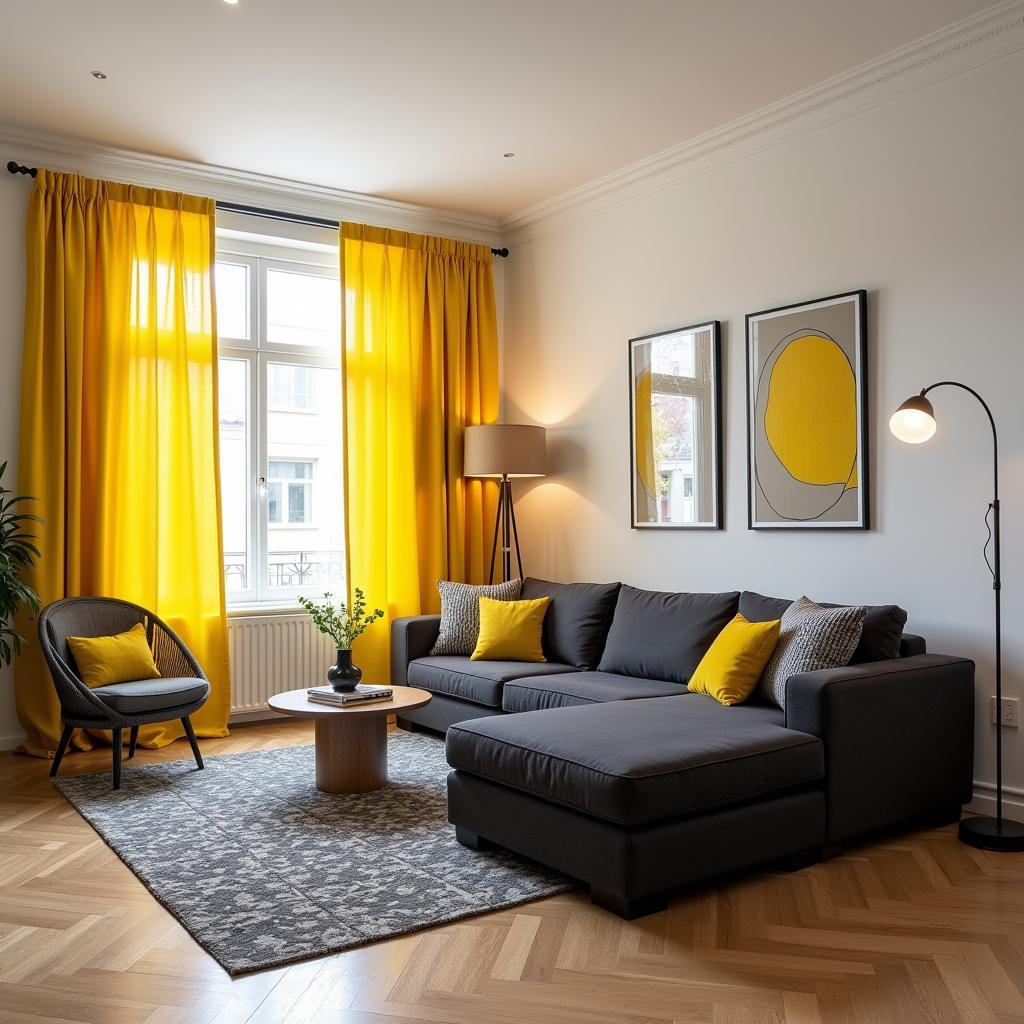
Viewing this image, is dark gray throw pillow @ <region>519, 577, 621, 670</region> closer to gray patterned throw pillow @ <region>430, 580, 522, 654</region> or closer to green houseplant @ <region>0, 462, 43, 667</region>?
gray patterned throw pillow @ <region>430, 580, 522, 654</region>

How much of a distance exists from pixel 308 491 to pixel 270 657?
102 cm

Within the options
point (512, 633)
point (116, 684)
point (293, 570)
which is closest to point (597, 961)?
point (512, 633)

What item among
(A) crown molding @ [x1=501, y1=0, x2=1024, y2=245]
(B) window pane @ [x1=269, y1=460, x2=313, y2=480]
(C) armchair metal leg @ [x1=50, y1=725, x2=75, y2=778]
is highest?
(A) crown molding @ [x1=501, y1=0, x2=1024, y2=245]

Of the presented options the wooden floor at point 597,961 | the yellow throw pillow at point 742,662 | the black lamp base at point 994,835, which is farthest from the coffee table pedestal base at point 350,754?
the black lamp base at point 994,835

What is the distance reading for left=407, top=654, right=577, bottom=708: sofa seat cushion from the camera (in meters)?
4.73

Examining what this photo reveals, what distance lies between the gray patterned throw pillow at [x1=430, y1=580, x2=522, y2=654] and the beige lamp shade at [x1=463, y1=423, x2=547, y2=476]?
68 cm

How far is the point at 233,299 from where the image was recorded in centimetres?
580

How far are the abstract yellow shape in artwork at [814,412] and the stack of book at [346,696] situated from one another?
6.86 ft

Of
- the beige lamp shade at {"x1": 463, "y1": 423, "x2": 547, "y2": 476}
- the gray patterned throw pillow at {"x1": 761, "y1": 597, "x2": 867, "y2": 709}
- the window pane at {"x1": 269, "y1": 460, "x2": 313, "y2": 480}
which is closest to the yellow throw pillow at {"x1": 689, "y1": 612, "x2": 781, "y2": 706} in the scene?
the gray patterned throw pillow at {"x1": 761, "y1": 597, "x2": 867, "y2": 709}

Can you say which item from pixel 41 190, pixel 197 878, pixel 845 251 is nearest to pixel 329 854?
pixel 197 878

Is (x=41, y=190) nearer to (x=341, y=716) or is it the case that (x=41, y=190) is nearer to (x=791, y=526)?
(x=341, y=716)

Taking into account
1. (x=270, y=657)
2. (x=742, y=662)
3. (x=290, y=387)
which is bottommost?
(x=270, y=657)

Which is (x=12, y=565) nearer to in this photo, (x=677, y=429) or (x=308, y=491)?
(x=308, y=491)

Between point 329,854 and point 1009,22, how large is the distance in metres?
3.88
